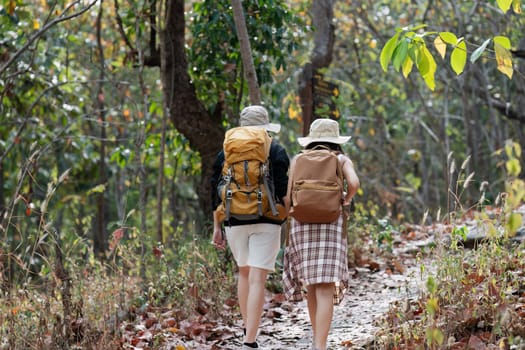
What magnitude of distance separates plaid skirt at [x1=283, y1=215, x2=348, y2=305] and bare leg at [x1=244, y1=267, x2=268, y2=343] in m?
0.30

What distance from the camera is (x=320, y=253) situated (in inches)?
203

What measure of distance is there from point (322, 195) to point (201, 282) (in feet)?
7.61

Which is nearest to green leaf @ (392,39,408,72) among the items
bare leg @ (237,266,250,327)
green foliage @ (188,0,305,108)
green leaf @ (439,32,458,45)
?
green leaf @ (439,32,458,45)

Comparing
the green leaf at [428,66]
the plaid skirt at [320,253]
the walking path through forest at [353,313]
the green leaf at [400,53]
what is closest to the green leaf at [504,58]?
the green leaf at [428,66]

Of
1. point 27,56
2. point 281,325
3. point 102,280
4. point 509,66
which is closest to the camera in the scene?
point 509,66

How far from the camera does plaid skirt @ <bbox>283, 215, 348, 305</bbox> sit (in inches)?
201

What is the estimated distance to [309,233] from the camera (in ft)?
17.1

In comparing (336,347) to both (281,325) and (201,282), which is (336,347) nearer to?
(281,325)

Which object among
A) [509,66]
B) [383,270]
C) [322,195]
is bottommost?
[383,270]

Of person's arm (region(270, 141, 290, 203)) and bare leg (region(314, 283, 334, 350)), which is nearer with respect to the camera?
bare leg (region(314, 283, 334, 350))

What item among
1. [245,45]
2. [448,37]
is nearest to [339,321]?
[245,45]

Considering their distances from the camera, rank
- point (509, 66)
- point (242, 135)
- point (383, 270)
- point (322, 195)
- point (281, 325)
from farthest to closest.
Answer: point (383, 270) → point (281, 325) → point (242, 135) → point (322, 195) → point (509, 66)

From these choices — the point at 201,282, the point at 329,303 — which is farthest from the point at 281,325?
the point at 329,303

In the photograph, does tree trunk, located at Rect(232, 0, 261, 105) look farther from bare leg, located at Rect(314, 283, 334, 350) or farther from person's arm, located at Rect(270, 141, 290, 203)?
bare leg, located at Rect(314, 283, 334, 350)
